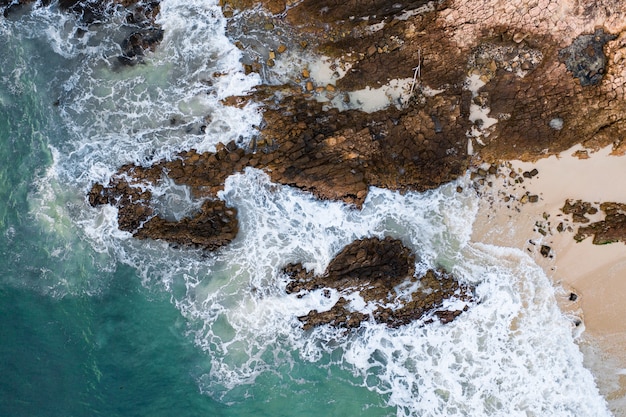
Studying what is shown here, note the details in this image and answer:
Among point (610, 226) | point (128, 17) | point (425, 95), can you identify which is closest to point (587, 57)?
point (425, 95)


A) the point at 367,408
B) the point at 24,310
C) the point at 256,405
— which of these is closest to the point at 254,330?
the point at 256,405

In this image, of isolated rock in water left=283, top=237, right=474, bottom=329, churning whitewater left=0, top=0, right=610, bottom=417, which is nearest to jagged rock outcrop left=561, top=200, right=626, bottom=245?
churning whitewater left=0, top=0, right=610, bottom=417

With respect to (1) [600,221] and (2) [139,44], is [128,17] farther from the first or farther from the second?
(1) [600,221]

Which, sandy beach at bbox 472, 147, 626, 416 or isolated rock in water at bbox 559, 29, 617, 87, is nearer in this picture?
isolated rock in water at bbox 559, 29, 617, 87

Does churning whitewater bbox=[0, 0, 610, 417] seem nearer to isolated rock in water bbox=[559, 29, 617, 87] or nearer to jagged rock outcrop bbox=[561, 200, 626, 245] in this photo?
jagged rock outcrop bbox=[561, 200, 626, 245]

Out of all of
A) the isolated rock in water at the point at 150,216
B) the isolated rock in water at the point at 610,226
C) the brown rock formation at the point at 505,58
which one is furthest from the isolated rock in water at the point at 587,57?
the isolated rock in water at the point at 150,216

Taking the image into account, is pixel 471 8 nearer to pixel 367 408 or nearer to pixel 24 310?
pixel 367 408
